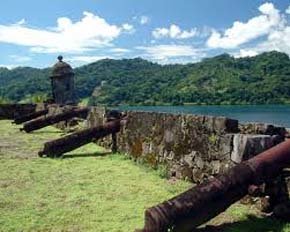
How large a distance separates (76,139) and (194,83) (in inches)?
6135

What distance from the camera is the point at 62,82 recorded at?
1164 inches

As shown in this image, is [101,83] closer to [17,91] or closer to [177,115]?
[17,91]

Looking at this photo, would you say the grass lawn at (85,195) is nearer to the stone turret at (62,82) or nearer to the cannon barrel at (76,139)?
the cannon barrel at (76,139)

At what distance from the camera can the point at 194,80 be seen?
171 metres

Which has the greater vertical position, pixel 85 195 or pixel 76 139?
pixel 76 139

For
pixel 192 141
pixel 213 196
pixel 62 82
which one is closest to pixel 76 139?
pixel 192 141

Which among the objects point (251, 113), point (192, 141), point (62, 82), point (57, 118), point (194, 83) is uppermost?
point (194, 83)

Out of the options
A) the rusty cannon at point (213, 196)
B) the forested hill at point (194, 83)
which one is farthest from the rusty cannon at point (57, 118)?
the forested hill at point (194, 83)

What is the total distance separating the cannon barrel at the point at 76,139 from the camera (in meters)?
12.8

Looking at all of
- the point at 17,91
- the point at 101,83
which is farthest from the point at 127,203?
the point at 101,83

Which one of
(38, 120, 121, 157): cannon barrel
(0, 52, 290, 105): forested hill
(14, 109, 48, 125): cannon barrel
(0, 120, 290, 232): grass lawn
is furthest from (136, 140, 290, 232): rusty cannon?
(0, 52, 290, 105): forested hill

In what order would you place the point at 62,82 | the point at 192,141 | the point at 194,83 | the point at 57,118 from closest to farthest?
the point at 192,141
the point at 57,118
the point at 62,82
the point at 194,83

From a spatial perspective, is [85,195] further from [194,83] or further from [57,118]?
[194,83]

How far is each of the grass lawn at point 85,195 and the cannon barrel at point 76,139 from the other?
0.36m
